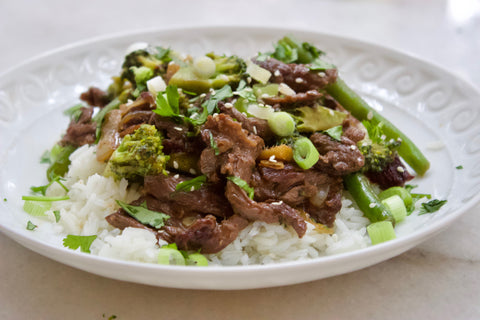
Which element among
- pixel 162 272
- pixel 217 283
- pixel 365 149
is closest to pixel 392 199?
pixel 365 149

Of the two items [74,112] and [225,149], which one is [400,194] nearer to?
[225,149]

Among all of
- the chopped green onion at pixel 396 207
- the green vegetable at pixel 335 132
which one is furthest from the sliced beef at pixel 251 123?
the chopped green onion at pixel 396 207

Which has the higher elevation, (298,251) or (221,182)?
(221,182)

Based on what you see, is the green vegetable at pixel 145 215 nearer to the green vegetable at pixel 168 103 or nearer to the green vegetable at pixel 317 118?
the green vegetable at pixel 168 103

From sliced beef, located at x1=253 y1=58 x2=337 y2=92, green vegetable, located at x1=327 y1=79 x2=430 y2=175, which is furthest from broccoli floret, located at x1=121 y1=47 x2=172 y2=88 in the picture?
green vegetable, located at x1=327 y1=79 x2=430 y2=175

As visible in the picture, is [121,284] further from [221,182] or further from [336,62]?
[336,62]

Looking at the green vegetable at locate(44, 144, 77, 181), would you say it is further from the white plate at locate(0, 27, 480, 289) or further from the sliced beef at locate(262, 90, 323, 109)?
the sliced beef at locate(262, 90, 323, 109)

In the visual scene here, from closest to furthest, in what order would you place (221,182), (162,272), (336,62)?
(162,272) → (221,182) → (336,62)

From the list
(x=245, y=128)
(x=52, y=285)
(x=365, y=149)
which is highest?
(x=245, y=128)

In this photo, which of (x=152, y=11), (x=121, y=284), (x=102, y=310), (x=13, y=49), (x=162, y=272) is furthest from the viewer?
(x=152, y=11)
